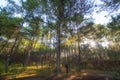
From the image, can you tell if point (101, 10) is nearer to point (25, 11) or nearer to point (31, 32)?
point (25, 11)

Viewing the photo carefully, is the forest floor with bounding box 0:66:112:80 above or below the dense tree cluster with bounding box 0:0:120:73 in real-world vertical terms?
below

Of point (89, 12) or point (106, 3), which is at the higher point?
point (89, 12)

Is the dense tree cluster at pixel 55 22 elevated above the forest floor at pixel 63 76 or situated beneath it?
elevated above

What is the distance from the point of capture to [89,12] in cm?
1559

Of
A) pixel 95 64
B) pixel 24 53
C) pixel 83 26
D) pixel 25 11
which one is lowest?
pixel 95 64

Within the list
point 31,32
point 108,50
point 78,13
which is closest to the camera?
point 78,13

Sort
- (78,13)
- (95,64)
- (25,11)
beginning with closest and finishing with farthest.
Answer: (78,13) < (25,11) < (95,64)

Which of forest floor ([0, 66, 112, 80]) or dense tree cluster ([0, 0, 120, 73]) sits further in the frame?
dense tree cluster ([0, 0, 120, 73])

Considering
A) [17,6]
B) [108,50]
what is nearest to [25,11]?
[17,6]

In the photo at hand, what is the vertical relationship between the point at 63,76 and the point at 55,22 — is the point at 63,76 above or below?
below

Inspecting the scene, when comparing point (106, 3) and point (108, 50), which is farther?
point (108, 50)

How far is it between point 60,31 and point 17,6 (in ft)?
22.1

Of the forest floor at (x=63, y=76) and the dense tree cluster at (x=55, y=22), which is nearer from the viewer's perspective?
the forest floor at (x=63, y=76)

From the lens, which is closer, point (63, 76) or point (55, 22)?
point (63, 76)
